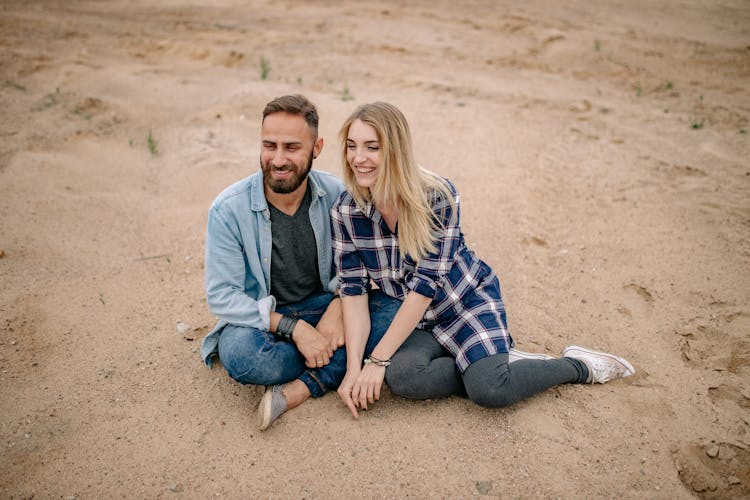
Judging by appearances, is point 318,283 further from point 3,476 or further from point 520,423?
point 3,476

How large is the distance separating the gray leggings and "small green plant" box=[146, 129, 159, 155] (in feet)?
11.8

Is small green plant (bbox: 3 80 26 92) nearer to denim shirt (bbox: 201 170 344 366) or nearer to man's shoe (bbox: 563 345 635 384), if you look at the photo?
denim shirt (bbox: 201 170 344 366)

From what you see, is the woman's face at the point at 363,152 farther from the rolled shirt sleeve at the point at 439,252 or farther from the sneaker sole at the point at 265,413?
the sneaker sole at the point at 265,413

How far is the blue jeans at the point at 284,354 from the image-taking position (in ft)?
7.82

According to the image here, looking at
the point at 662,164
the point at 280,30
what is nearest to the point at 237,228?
the point at 662,164

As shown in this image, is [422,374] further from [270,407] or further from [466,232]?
[466,232]

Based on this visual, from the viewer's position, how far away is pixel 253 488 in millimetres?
2104

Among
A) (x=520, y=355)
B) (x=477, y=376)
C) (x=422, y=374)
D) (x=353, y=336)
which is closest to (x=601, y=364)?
(x=520, y=355)

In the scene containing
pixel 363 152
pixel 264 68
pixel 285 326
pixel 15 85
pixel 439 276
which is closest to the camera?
pixel 363 152

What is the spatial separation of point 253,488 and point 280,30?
26.8 feet

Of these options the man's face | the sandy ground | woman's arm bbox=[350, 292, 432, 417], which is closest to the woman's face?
the man's face

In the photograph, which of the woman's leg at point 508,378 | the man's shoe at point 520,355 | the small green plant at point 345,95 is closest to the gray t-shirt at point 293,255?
the woman's leg at point 508,378

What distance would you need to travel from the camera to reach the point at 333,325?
2613 mm

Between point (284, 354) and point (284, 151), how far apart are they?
102 cm
